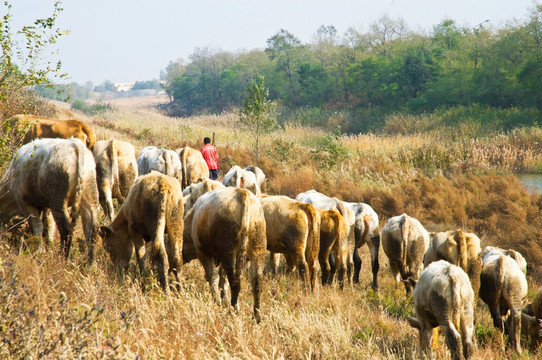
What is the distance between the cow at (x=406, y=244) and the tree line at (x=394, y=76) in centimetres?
2422

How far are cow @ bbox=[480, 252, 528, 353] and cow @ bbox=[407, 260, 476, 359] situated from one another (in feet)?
5.34

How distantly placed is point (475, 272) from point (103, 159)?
267 inches

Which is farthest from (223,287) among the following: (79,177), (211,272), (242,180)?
(242,180)

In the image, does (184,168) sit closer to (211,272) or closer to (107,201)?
(107,201)

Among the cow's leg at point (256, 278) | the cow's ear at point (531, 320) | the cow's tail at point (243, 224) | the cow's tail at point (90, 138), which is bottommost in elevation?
the cow's ear at point (531, 320)

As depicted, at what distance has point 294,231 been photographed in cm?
719

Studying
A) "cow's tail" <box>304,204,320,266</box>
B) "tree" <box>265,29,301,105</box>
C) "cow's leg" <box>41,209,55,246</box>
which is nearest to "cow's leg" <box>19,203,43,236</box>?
"cow's leg" <box>41,209,55,246</box>

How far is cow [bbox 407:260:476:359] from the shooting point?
566cm

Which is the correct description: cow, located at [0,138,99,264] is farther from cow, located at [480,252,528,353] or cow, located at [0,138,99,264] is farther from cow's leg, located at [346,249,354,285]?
cow, located at [480,252,528,353]

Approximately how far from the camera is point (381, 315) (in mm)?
7156

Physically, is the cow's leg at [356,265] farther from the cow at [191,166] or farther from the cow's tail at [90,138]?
the cow's tail at [90,138]

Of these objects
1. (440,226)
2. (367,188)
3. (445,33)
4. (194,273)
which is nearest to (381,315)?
(194,273)

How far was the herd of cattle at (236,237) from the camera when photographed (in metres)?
5.84

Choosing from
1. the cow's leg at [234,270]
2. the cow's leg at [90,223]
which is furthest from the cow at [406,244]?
the cow's leg at [90,223]
